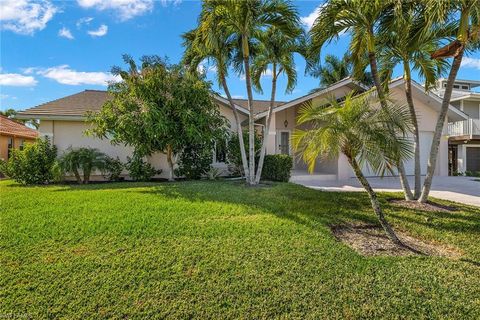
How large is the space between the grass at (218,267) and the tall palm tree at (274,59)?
5.29m

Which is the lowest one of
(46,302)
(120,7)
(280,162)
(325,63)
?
(46,302)

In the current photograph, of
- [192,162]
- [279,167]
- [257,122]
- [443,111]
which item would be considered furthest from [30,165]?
[443,111]

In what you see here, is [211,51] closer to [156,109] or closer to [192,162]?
[156,109]

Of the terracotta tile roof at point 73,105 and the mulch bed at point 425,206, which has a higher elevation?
the terracotta tile roof at point 73,105

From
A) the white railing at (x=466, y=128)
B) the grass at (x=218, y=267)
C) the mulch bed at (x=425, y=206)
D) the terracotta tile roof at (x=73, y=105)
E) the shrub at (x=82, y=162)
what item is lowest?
the grass at (x=218, y=267)

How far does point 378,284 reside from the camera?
3.55 meters

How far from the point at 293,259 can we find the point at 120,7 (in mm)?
10199

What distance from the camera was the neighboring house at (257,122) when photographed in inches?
486

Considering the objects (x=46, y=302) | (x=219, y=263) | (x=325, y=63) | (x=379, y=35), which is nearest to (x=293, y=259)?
(x=219, y=263)

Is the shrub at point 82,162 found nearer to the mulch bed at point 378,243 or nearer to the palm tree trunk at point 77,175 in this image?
the palm tree trunk at point 77,175

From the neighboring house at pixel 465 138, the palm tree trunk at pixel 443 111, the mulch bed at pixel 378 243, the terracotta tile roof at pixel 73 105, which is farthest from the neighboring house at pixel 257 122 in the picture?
the mulch bed at pixel 378 243

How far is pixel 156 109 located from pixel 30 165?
5.95 metres

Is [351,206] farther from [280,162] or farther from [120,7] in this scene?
[120,7]

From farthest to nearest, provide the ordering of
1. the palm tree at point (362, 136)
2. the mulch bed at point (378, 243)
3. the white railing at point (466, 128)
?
the white railing at point (466, 128) < the palm tree at point (362, 136) < the mulch bed at point (378, 243)
